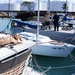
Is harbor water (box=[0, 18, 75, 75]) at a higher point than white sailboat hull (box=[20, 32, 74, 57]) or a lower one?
lower

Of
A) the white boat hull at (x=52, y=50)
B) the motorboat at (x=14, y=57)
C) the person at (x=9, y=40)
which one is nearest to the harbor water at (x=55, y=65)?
the white boat hull at (x=52, y=50)

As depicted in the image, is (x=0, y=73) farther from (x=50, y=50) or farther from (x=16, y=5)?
(x=16, y=5)

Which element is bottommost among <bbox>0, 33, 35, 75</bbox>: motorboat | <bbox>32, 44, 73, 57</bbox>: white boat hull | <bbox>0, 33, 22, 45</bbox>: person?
<bbox>32, 44, 73, 57</bbox>: white boat hull

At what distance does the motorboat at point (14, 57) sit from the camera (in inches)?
255

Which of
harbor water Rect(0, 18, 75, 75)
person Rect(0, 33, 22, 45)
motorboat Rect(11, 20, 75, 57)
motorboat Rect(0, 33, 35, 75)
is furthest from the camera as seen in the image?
motorboat Rect(11, 20, 75, 57)

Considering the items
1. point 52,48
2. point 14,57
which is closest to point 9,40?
point 14,57

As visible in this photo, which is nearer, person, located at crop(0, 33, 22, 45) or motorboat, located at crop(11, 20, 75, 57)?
person, located at crop(0, 33, 22, 45)

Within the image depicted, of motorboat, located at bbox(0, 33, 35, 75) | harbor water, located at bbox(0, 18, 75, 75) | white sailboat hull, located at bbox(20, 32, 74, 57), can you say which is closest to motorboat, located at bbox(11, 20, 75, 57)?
white sailboat hull, located at bbox(20, 32, 74, 57)

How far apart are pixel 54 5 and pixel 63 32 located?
67664mm

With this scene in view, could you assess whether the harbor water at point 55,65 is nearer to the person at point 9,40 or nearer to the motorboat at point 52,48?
the motorboat at point 52,48

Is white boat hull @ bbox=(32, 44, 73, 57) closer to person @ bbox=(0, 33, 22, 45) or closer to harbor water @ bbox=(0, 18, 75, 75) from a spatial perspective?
harbor water @ bbox=(0, 18, 75, 75)

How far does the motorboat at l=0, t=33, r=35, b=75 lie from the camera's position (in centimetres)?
647

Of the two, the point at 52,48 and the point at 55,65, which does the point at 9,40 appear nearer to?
the point at 55,65

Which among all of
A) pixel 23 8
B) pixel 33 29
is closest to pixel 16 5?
pixel 23 8
